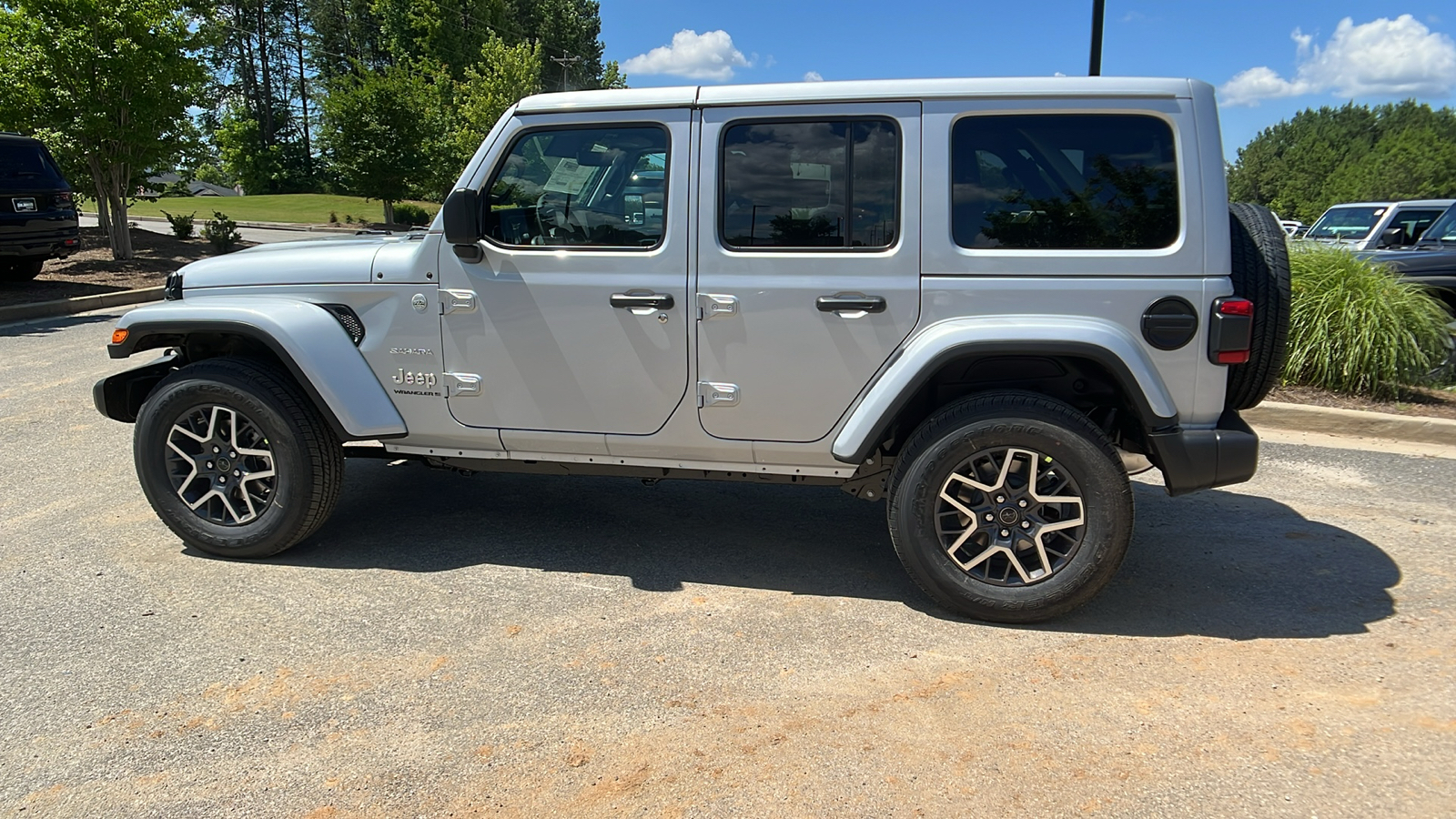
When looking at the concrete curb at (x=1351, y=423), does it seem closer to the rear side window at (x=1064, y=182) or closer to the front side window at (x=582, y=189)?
the rear side window at (x=1064, y=182)

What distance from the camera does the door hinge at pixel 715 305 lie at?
3.81m

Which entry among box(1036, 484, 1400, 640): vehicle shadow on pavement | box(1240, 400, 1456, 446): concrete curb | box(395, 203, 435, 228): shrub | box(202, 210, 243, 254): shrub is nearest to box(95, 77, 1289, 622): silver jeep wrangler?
box(1036, 484, 1400, 640): vehicle shadow on pavement

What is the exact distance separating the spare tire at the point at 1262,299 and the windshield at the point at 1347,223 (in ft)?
33.4

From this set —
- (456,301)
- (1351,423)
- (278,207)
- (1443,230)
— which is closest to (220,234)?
(456,301)

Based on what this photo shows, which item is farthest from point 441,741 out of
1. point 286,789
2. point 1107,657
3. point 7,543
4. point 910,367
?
point 7,543

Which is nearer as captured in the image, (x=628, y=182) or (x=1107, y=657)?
(x=1107, y=657)

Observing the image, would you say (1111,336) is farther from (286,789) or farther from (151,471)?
(151,471)

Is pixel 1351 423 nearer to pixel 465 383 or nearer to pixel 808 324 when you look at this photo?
pixel 808 324

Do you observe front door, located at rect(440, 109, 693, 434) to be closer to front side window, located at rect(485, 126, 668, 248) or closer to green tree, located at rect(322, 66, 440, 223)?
front side window, located at rect(485, 126, 668, 248)

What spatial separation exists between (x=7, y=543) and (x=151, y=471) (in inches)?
35.3

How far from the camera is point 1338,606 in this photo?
3924 mm

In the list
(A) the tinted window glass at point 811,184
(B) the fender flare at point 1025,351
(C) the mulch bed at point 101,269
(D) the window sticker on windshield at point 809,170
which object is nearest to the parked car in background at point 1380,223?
(B) the fender flare at point 1025,351

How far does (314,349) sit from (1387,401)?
7.53m

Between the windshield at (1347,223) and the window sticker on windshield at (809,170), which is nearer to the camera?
the window sticker on windshield at (809,170)
